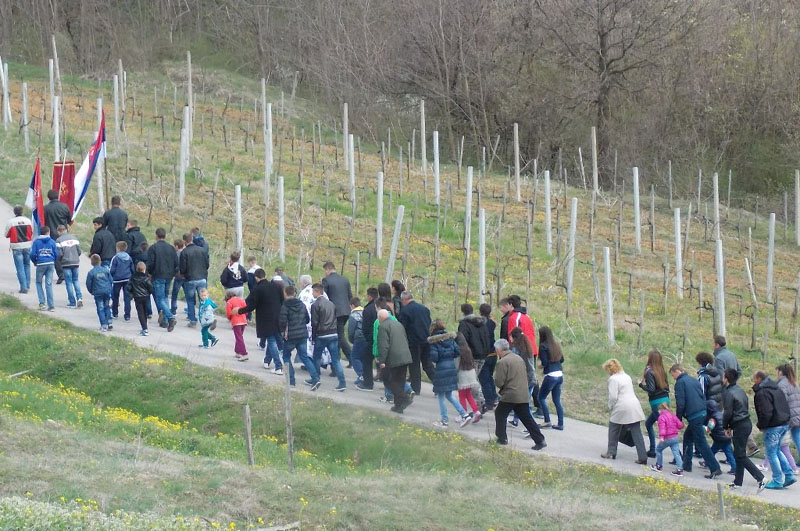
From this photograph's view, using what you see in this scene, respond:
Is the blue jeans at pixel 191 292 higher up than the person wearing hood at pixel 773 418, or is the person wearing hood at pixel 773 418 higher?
the blue jeans at pixel 191 292

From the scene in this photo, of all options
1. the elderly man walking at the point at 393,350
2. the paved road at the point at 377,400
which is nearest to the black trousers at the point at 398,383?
the elderly man walking at the point at 393,350

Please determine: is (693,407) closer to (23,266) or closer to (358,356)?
(358,356)

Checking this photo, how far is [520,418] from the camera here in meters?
15.7

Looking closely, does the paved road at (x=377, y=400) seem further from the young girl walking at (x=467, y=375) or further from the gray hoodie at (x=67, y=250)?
the gray hoodie at (x=67, y=250)

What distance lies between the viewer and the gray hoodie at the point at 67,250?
Answer: 1988cm

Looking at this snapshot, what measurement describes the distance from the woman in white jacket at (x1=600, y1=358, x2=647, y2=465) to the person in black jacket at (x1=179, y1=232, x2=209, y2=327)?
7441mm

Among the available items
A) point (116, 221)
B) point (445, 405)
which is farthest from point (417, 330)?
point (116, 221)

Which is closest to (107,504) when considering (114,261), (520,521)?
(520,521)

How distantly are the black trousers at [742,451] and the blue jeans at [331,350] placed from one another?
570 cm

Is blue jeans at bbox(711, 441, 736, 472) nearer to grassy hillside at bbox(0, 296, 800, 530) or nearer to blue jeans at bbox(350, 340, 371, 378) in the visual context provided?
grassy hillside at bbox(0, 296, 800, 530)

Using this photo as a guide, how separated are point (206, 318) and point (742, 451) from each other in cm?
849

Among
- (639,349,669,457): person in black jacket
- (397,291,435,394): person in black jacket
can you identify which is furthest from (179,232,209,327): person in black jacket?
(639,349,669,457): person in black jacket

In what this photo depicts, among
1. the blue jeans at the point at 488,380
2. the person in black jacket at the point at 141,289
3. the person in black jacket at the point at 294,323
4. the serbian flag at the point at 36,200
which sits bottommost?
the blue jeans at the point at 488,380

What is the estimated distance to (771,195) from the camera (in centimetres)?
4475
